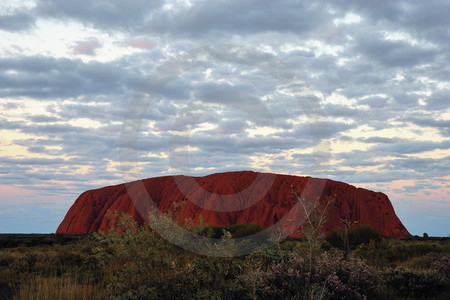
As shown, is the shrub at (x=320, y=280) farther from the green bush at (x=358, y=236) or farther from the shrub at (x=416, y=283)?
the green bush at (x=358, y=236)

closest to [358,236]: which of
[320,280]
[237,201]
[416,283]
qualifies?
[416,283]

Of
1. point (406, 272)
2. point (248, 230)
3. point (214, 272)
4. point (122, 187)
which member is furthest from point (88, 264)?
point (122, 187)

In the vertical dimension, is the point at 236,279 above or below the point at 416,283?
above

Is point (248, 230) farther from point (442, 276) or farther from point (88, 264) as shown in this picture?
point (442, 276)

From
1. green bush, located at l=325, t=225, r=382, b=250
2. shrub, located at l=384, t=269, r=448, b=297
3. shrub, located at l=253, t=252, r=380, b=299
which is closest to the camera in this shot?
shrub, located at l=253, t=252, r=380, b=299

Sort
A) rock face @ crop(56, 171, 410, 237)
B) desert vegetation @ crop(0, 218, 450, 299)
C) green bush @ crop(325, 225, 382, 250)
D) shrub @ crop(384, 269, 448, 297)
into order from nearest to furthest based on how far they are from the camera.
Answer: desert vegetation @ crop(0, 218, 450, 299) → shrub @ crop(384, 269, 448, 297) → green bush @ crop(325, 225, 382, 250) → rock face @ crop(56, 171, 410, 237)

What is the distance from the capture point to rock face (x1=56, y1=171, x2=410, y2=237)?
7494cm

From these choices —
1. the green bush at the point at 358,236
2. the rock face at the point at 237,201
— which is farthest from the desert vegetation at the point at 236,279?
the rock face at the point at 237,201

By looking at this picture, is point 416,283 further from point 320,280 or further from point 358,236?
point 358,236

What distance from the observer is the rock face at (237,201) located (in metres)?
74.9

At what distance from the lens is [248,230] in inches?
1625

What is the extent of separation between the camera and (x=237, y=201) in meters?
80.0

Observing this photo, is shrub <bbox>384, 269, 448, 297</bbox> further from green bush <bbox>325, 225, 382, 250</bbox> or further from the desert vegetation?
green bush <bbox>325, 225, 382, 250</bbox>

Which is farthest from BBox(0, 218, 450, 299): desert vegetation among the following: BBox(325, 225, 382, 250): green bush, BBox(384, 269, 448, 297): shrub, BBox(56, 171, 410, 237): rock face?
BBox(56, 171, 410, 237): rock face
